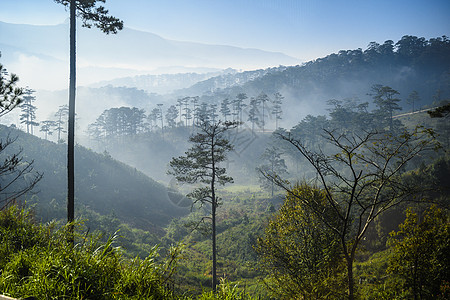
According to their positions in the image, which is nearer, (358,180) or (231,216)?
(358,180)

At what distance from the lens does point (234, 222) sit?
99.5ft

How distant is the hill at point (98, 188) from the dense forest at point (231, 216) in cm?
25

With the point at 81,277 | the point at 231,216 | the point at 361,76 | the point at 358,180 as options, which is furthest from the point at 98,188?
the point at 361,76

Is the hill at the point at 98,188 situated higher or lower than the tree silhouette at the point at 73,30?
lower

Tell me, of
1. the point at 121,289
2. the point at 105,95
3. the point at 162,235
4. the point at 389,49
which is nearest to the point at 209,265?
the point at 162,235

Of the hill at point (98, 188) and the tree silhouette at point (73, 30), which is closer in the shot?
the tree silhouette at point (73, 30)

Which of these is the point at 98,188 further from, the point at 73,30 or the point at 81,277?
the point at 81,277

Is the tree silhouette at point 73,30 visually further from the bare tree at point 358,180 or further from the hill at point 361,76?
the hill at point 361,76

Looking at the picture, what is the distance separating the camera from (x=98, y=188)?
34.4m

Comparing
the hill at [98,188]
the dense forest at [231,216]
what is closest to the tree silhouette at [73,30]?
the dense forest at [231,216]

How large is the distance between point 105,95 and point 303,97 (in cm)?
14801

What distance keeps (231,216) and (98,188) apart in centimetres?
1859

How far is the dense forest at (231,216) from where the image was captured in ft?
12.7

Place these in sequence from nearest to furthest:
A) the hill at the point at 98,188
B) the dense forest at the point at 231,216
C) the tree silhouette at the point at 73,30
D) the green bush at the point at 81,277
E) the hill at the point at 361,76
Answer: the green bush at the point at 81,277 → the dense forest at the point at 231,216 → the tree silhouette at the point at 73,30 → the hill at the point at 98,188 → the hill at the point at 361,76
